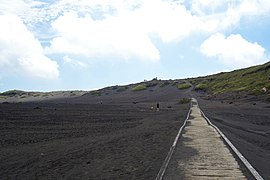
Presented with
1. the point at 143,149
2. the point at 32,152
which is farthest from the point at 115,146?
the point at 32,152

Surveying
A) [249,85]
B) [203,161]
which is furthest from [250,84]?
[203,161]

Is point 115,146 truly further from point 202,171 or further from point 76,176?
point 202,171

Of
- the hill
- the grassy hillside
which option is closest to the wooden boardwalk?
the hill

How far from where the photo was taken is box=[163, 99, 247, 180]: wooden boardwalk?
29.1ft

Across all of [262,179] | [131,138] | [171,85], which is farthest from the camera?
[171,85]

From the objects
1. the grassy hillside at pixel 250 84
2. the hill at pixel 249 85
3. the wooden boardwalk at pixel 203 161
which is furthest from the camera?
the grassy hillside at pixel 250 84

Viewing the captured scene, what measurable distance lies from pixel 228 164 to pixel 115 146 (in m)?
5.93

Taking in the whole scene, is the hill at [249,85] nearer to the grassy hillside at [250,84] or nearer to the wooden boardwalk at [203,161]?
the grassy hillside at [250,84]

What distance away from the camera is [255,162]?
10.7m

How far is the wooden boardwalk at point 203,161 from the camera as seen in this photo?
29.1 ft

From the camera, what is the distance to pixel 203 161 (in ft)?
34.0

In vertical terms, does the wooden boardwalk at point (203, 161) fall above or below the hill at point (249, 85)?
below

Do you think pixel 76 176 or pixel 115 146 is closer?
pixel 76 176

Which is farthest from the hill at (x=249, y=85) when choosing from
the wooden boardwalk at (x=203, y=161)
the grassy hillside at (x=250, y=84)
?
the wooden boardwalk at (x=203, y=161)
